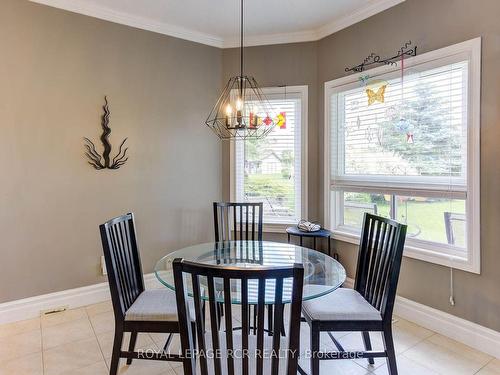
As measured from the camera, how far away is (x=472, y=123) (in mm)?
2266

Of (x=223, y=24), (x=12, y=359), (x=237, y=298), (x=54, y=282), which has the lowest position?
(x=12, y=359)

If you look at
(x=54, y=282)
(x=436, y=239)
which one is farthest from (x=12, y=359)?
(x=436, y=239)

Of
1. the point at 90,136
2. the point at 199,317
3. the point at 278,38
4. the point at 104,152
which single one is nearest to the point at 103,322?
the point at 104,152

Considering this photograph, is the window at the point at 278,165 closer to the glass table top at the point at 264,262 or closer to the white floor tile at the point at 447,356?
the glass table top at the point at 264,262

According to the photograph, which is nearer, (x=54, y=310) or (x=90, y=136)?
(x=54, y=310)

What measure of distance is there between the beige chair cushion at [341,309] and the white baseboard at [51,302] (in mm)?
2102

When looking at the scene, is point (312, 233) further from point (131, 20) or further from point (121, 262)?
point (131, 20)

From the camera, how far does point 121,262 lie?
1.96 m

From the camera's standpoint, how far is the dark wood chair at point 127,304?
181 cm

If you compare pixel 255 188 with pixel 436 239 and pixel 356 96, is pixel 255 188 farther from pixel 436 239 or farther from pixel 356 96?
pixel 436 239

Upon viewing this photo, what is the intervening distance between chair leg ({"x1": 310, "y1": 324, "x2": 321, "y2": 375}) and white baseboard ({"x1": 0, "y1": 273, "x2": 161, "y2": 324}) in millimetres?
2164

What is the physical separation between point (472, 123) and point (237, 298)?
79.2 inches

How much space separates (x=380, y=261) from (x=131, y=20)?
3.04 m

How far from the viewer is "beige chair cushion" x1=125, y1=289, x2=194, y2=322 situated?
1829mm
